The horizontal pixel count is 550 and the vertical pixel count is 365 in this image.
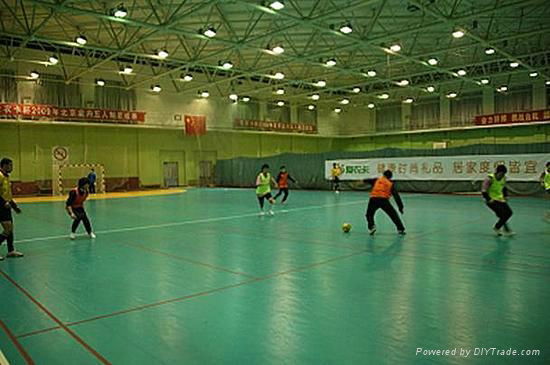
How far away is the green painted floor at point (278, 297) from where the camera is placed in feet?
13.1

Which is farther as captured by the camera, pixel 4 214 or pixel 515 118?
pixel 515 118

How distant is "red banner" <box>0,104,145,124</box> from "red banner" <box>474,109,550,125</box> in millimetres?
30708

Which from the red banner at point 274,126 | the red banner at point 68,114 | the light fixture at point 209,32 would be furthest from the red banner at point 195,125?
the light fixture at point 209,32

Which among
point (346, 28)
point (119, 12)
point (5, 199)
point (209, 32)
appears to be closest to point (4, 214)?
point (5, 199)

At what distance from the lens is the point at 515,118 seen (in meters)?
38.1

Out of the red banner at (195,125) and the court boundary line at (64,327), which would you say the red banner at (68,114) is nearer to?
the red banner at (195,125)

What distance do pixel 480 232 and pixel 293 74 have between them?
93.0ft

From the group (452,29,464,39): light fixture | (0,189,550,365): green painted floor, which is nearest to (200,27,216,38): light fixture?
(452,29,464,39): light fixture

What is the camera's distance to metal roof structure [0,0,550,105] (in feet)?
68.7

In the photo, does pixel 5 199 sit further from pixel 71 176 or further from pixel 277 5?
pixel 71 176

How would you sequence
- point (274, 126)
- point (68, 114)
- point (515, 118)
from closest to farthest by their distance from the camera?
point (68, 114) < point (515, 118) < point (274, 126)

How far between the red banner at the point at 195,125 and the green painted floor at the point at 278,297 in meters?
26.9

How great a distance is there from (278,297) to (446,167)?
2107 cm

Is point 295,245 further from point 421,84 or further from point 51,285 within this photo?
point 421,84
